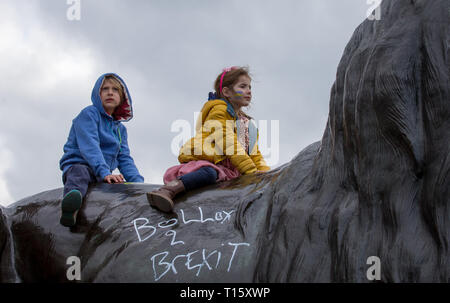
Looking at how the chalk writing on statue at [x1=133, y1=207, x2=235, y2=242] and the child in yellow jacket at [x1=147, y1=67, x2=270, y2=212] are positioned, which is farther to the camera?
the child in yellow jacket at [x1=147, y1=67, x2=270, y2=212]

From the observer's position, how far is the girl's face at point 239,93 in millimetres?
4180

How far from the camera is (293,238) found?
2.66m

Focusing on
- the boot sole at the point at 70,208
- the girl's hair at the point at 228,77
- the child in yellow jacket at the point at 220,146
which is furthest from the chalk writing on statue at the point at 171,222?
the girl's hair at the point at 228,77

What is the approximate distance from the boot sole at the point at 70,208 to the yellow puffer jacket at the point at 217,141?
71 cm

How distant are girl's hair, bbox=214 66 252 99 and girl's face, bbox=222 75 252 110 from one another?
3 cm

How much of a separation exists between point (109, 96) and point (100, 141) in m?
0.35

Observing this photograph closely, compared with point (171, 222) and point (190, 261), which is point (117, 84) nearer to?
point (171, 222)

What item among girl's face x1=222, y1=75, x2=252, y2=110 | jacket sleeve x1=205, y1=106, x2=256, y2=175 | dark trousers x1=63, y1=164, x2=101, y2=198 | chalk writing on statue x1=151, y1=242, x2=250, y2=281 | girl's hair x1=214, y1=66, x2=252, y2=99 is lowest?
chalk writing on statue x1=151, y1=242, x2=250, y2=281

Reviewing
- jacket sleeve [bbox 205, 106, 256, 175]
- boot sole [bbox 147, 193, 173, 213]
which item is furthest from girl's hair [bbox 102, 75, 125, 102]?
boot sole [bbox 147, 193, 173, 213]

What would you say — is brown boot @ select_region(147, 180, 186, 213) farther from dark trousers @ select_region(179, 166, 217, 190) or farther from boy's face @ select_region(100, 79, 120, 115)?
boy's face @ select_region(100, 79, 120, 115)

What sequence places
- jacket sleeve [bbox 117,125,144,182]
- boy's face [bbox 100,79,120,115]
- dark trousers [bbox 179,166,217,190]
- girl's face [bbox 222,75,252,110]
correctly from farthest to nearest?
jacket sleeve [bbox 117,125,144,182], boy's face [bbox 100,79,120,115], girl's face [bbox 222,75,252,110], dark trousers [bbox 179,166,217,190]

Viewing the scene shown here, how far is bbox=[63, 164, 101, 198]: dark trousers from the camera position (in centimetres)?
364

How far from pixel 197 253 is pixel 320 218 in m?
0.63
